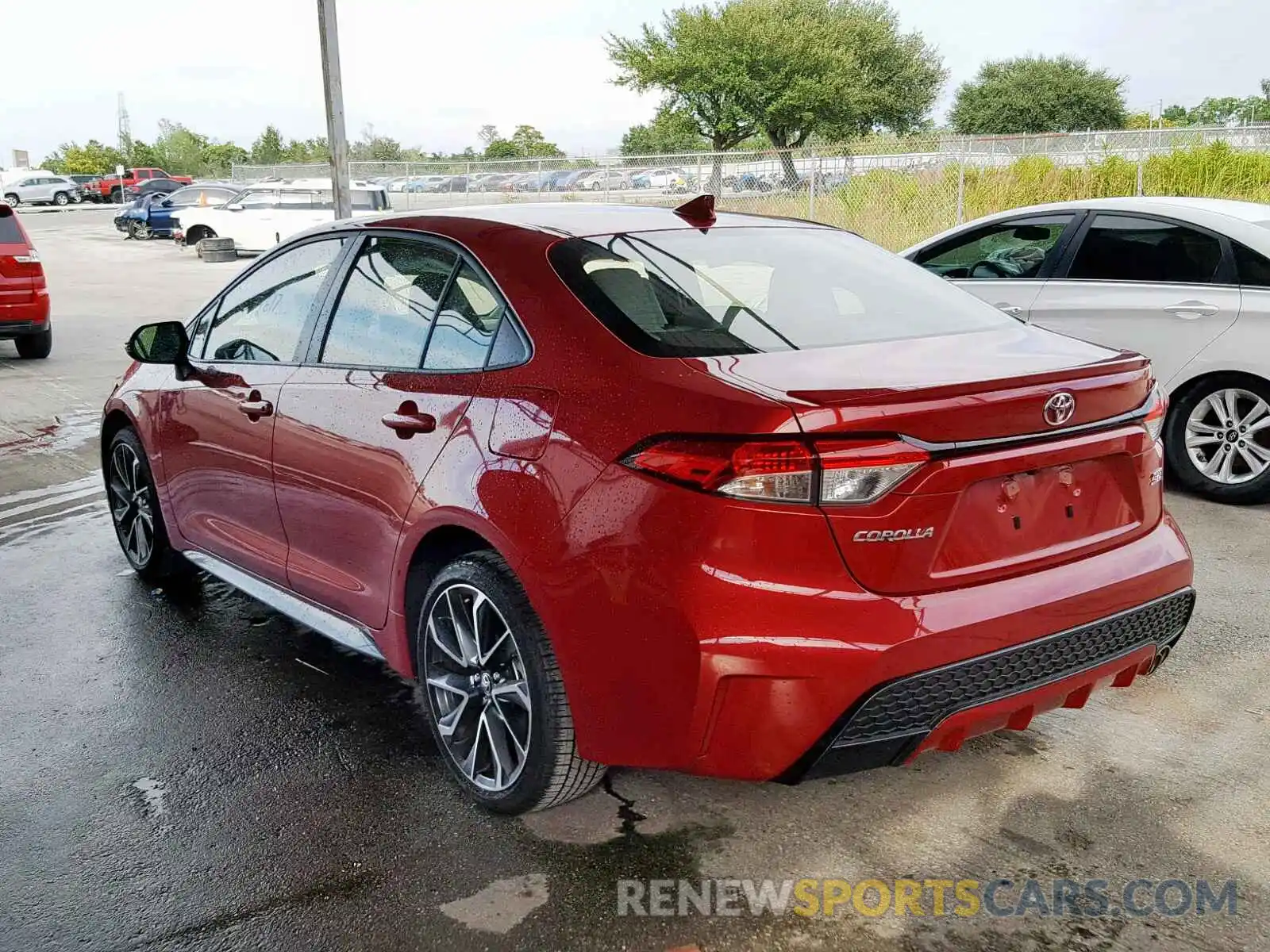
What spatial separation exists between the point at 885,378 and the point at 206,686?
2.68 metres

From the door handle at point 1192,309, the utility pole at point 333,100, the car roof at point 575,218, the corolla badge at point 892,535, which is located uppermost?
the utility pole at point 333,100

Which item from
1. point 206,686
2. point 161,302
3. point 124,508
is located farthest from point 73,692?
point 161,302

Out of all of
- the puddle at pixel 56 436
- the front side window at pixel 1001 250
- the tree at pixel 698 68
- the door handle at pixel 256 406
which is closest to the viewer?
the door handle at pixel 256 406

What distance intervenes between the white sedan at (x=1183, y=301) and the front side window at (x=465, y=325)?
12.4ft

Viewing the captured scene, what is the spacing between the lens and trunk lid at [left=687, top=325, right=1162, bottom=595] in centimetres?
252

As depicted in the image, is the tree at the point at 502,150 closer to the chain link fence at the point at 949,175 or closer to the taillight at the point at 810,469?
the chain link fence at the point at 949,175

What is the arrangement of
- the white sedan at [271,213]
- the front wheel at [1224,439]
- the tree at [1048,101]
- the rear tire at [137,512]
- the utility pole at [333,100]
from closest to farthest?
the rear tire at [137,512] → the front wheel at [1224,439] → the utility pole at [333,100] → the white sedan at [271,213] → the tree at [1048,101]

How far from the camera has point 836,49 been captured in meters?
46.7

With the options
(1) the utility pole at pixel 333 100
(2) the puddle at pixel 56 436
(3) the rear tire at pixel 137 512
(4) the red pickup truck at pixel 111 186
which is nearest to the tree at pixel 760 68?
(4) the red pickup truck at pixel 111 186

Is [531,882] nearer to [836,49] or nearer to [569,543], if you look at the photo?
[569,543]

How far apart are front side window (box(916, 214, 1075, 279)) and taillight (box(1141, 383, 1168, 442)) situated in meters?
3.77

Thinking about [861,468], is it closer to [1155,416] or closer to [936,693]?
[936,693]

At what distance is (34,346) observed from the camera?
40.4 feet

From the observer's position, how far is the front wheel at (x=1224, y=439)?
6.13 metres
